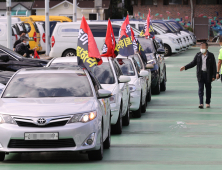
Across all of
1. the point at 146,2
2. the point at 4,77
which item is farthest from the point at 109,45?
the point at 146,2

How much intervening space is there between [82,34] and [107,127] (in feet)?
11.5

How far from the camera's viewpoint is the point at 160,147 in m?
9.30

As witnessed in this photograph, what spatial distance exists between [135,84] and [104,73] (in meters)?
1.50

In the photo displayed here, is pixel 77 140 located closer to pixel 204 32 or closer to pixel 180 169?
pixel 180 169

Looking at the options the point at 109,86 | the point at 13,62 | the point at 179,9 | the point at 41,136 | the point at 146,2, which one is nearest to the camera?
the point at 41,136

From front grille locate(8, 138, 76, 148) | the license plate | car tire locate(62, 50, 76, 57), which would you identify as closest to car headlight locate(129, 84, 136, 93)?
front grille locate(8, 138, 76, 148)

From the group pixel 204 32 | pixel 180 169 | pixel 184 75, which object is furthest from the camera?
pixel 204 32

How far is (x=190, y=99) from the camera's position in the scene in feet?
55.2

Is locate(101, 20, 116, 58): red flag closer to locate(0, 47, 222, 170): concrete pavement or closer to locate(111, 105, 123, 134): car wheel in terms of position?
locate(0, 47, 222, 170): concrete pavement

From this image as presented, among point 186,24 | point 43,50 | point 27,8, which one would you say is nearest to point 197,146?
point 43,50

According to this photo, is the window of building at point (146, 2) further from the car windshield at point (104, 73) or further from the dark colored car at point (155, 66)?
the car windshield at point (104, 73)

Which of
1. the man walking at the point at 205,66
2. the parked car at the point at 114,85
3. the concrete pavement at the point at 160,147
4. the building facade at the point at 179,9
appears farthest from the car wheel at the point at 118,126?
the building facade at the point at 179,9

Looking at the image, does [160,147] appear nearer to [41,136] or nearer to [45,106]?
[45,106]

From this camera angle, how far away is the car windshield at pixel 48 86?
8.50 meters
